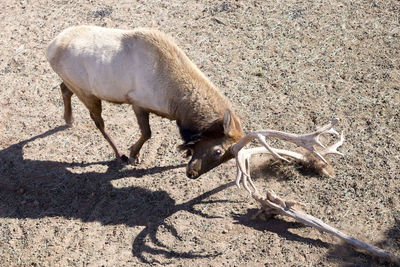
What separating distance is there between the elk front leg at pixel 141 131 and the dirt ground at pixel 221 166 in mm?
156

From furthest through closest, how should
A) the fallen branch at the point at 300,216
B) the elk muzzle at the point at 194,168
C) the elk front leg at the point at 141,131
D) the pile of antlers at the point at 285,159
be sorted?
the elk front leg at the point at 141,131 → the elk muzzle at the point at 194,168 → the pile of antlers at the point at 285,159 → the fallen branch at the point at 300,216

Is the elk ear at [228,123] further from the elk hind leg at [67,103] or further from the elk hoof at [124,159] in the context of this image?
the elk hind leg at [67,103]

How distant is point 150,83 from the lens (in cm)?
560

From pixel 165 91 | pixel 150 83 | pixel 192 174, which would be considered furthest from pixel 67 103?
pixel 192 174

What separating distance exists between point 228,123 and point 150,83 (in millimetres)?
1172

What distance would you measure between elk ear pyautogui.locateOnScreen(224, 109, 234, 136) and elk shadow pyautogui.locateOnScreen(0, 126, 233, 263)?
3.00ft

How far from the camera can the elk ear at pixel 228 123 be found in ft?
16.6

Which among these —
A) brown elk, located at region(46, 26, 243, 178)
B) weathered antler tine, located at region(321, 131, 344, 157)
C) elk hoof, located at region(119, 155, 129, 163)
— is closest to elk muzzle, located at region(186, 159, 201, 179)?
brown elk, located at region(46, 26, 243, 178)

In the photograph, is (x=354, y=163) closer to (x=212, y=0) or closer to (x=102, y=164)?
(x=102, y=164)

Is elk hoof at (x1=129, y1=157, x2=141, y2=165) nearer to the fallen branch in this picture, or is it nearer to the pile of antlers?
the pile of antlers

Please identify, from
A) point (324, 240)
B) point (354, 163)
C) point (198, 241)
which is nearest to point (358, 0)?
point (354, 163)

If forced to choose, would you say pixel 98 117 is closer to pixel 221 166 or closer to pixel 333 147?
pixel 221 166

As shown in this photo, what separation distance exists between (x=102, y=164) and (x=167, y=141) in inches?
38.5

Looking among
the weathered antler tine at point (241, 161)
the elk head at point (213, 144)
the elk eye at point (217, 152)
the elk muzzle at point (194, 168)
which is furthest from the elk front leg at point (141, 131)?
the weathered antler tine at point (241, 161)
